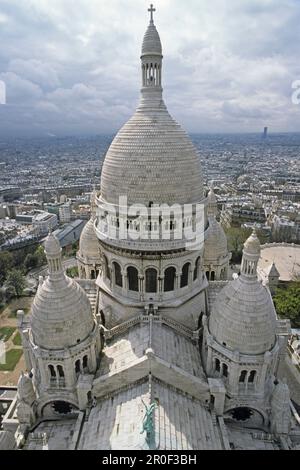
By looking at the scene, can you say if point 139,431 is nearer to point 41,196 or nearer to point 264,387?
point 264,387

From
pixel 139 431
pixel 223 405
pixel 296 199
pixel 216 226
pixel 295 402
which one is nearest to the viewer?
pixel 139 431

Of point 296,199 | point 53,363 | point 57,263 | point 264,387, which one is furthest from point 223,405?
point 296,199

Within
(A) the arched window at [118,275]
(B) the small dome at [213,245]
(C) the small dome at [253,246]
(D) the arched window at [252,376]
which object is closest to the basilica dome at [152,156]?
(A) the arched window at [118,275]

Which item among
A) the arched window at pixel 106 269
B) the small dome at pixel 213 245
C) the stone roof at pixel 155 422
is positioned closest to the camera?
the stone roof at pixel 155 422

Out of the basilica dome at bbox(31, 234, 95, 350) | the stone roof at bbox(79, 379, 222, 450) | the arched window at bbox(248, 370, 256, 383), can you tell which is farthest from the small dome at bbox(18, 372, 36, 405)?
the arched window at bbox(248, 370, 256, 383)

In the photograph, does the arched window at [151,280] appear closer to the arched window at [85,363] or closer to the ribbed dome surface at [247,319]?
the ribbed dome surface at [247,319]

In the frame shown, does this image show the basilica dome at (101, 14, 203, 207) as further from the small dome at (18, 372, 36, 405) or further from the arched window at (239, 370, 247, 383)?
the small dome at (18, 372, 36, 405)

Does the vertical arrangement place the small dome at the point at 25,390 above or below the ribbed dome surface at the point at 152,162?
below
